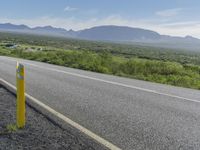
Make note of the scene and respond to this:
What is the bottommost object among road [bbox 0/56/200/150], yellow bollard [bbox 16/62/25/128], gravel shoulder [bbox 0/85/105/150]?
road [bbox 0/56/200/150]

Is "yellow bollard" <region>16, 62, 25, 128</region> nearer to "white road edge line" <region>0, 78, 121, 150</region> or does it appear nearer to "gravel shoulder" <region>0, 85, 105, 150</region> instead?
"gravel shoulder" <region>0, 85, 105, 150</region>

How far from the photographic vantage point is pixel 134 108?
612 cm

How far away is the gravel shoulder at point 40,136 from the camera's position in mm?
3827

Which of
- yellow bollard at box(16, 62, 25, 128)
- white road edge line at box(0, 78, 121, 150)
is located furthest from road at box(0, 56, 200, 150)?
yellow bollard at box(16, 62, 25, 128)

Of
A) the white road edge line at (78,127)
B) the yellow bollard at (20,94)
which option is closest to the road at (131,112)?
the white road edge line at (78,127)

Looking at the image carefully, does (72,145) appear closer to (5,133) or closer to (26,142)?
(26,142)

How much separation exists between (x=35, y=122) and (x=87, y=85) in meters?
4.30

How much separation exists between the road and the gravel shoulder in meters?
0.42

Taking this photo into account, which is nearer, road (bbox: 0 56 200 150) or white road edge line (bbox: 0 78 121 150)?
white road edge line (bbox: 0 78 121 150)

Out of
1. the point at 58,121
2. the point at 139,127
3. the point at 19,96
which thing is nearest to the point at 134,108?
the point at 139,127

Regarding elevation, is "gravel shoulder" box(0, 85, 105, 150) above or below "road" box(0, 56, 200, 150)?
above

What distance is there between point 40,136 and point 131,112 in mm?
2217

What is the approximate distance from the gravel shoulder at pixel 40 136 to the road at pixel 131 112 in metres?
0.42

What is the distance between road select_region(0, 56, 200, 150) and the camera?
14.0 ft
